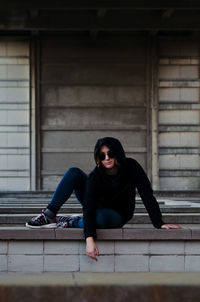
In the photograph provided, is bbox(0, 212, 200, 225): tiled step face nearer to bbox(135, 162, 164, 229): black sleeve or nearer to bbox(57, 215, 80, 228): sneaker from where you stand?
bbox(57, 215, 80, 228): sneaker

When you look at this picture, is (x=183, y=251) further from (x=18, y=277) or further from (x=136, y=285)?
(x=18, y=277)

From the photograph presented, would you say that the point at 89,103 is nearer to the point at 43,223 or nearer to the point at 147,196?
the point at 43,223

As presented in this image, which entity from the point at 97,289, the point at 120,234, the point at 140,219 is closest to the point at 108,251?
the point at 120,234

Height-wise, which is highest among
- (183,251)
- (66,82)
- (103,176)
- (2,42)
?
(2,42)

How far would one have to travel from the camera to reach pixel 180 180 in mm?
16828

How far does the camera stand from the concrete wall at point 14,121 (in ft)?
54.6

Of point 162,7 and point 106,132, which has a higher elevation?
point 162,7

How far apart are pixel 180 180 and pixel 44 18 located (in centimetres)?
611

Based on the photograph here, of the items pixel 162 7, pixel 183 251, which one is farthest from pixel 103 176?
pixel 162 7

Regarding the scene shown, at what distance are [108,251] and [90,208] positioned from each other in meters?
0.42

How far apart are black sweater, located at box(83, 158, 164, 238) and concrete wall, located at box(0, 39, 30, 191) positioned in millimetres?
11736

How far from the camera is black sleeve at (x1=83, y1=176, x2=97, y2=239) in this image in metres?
4.79

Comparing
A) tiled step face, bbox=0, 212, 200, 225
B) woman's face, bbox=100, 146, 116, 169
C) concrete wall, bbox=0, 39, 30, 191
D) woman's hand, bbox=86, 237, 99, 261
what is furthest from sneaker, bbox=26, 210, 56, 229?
concrete wall, bbox=0, 39, 30, 191

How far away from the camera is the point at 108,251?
16.4ft
